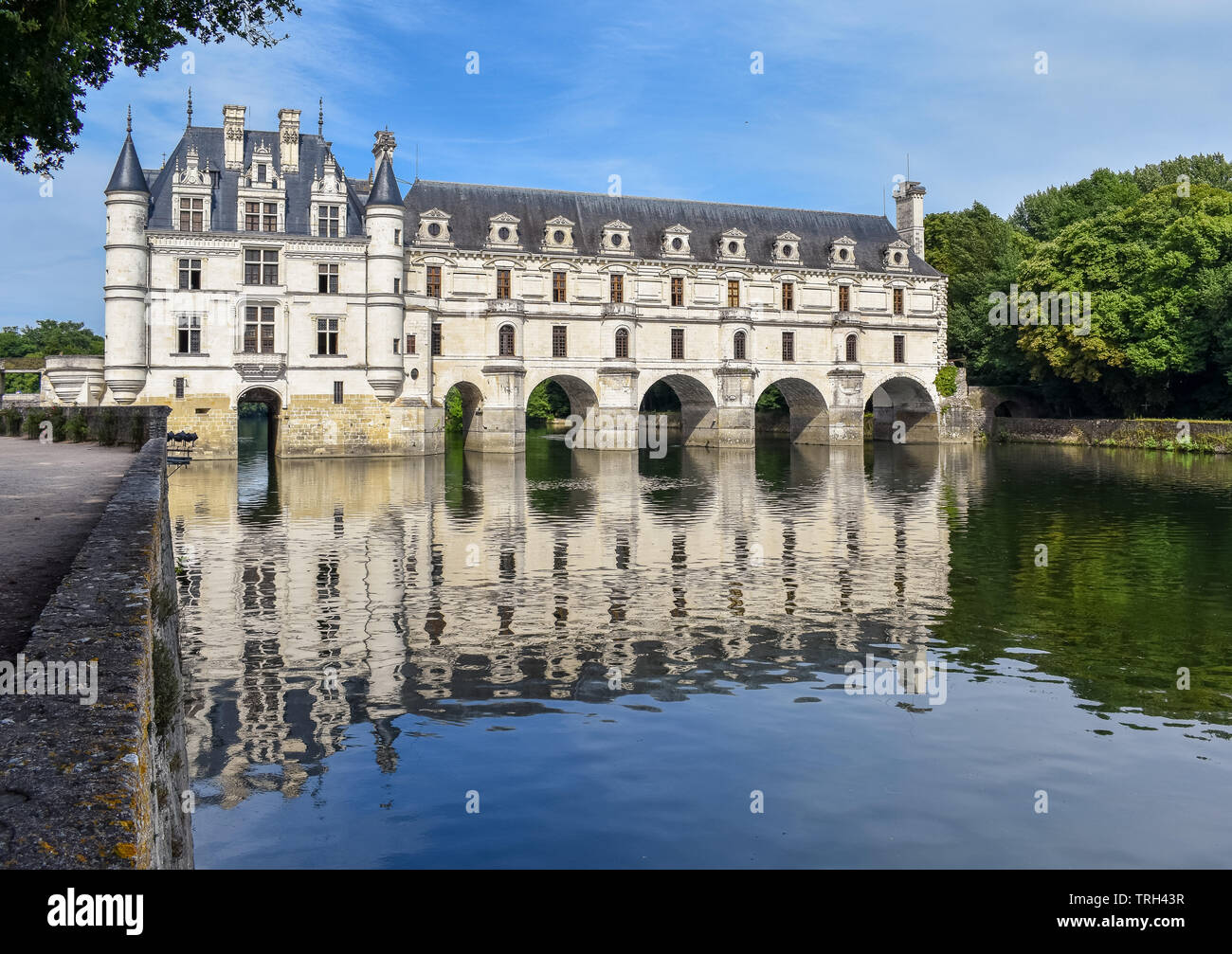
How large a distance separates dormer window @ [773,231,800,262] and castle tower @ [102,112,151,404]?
3348cm

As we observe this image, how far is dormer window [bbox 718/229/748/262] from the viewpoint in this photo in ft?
201

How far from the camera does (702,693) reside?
11875 mm

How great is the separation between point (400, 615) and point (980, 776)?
349 inches

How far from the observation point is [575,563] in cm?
2034

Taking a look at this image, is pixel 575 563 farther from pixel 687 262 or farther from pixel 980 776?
pixel 687 262

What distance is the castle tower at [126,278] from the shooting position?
47.5m

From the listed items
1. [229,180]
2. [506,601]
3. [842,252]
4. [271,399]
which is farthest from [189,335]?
[506,601]

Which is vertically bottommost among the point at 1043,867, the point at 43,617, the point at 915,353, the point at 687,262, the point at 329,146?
the point at 1043,867

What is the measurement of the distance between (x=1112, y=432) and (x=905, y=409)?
42.4 feet

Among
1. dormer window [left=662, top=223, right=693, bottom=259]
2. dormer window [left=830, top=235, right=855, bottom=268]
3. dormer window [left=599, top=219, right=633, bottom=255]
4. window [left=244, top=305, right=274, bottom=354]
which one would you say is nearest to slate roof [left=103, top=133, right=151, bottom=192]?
window [left=244, top=305, right=274, bottom=354]

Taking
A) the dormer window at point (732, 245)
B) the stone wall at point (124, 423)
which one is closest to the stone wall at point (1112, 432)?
the dormer window at point (732, 245)
